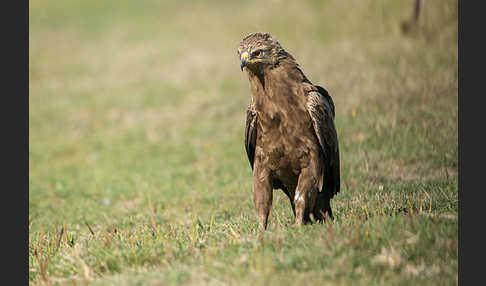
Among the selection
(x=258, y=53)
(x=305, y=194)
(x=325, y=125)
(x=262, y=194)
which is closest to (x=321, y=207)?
(x=305, y=194)

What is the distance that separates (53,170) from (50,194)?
180 cm

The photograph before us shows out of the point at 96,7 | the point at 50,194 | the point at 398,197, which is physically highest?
the point at 96,7

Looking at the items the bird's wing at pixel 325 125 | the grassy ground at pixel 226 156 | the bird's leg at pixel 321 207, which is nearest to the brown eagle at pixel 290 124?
the bird's wing at pixel 325 125

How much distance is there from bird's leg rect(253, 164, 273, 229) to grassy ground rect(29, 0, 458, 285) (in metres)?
0.17

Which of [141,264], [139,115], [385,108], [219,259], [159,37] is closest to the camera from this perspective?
[219,259]

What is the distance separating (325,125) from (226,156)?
4.96 meters

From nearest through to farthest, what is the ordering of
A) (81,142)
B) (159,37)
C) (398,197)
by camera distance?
(398,197) → (81,142) → (159,37)

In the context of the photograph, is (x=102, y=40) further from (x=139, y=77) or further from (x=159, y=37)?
(x=139, y=77)

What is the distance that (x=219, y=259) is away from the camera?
4258 mm

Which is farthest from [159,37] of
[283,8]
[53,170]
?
[53,170]

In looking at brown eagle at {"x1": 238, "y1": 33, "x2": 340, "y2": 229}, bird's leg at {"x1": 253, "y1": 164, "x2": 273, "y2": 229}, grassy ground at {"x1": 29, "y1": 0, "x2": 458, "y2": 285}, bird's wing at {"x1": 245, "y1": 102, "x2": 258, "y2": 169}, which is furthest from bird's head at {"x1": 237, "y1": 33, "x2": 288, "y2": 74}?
grassy ground at {"x1": 29, "y1": 0, "x2": 458, "y2": 285}

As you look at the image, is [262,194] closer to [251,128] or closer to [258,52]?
[251,128]

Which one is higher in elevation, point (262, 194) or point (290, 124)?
point (290, 124)

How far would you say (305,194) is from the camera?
17.4 feet
